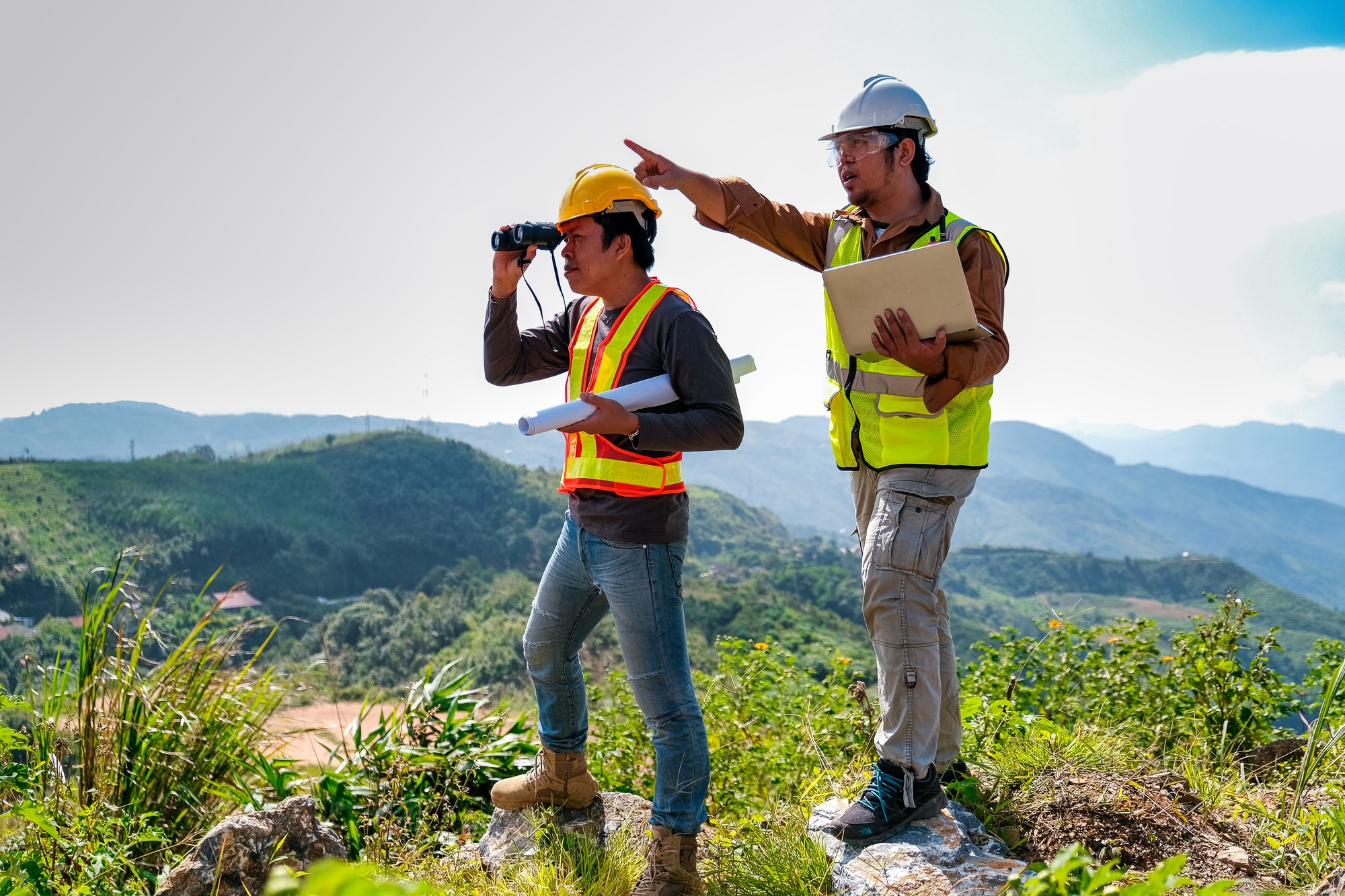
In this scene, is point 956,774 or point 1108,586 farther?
point 1108,586

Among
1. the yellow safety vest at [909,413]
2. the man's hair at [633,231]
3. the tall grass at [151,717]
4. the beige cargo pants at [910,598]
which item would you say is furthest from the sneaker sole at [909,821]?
the tall grass at [151,717]

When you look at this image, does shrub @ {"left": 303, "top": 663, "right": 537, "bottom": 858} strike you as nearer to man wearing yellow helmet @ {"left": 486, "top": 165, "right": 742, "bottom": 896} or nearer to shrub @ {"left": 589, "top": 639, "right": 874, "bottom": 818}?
shrub @ {"left": 589, "top": 639, "right": 874, "bottom": 818}

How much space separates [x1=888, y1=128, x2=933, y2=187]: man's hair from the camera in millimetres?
2668

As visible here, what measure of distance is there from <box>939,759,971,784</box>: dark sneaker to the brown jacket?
1260 millimetres

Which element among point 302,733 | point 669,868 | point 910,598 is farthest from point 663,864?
point 302,733

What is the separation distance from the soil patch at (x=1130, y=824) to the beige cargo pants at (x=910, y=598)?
488mm

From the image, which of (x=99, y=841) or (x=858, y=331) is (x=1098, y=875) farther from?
(x=99, y=841)

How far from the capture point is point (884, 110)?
264 cm

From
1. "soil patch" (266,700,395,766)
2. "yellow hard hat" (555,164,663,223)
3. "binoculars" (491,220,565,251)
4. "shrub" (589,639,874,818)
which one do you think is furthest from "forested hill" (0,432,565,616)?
"yellow hard hat" (555,164,663,223)

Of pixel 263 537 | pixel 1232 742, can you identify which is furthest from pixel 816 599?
pixel 1232 742

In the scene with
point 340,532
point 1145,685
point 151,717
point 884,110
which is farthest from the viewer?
point 340,532

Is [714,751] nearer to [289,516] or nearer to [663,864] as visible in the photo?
[663,864]

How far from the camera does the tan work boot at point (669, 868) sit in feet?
8.30

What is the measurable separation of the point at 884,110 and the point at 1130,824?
222cm
